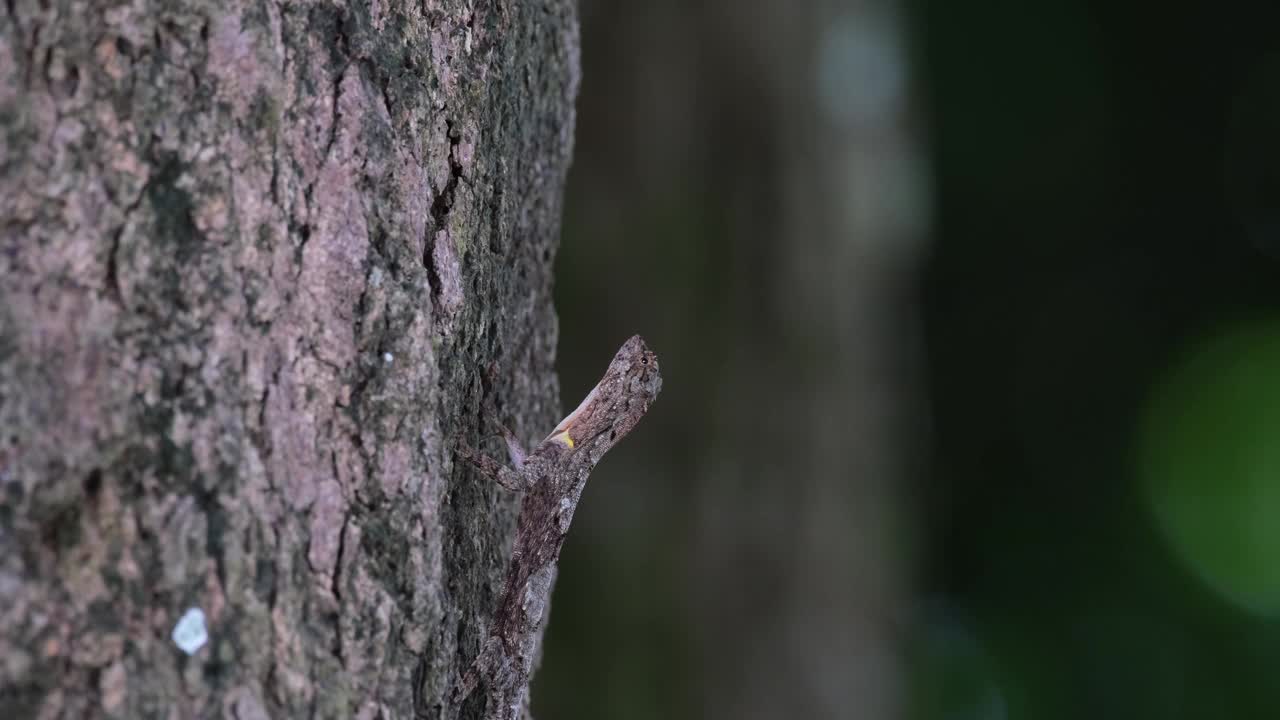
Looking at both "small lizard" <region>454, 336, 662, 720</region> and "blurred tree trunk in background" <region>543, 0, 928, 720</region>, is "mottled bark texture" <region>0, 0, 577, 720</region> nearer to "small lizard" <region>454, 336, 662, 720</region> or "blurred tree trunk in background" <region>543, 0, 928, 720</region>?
"small lizard" <region>454, 336, 662, 720</region>

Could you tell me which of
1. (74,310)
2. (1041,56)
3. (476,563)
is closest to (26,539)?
(74,310)

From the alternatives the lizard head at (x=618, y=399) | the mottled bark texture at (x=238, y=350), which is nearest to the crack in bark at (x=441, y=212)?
the mottled bark texture at (x=238, y=350)

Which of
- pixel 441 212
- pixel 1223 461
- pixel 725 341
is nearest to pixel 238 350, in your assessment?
pixel 441 212

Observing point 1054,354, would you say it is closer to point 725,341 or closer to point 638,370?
point 725,341

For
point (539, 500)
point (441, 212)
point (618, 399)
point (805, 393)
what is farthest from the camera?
point (805, 393)

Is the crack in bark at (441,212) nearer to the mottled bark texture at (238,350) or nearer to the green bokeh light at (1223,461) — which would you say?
the mottled bark texture at (238,350)

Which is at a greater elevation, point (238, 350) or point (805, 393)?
point (238, 350)

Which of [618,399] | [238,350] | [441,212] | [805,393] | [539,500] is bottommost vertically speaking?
[805,393]
